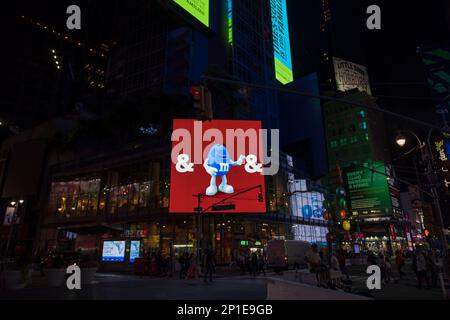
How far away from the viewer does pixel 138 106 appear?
51.8 meters

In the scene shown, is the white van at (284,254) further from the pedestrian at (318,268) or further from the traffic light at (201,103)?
the traffic light at (201,103)

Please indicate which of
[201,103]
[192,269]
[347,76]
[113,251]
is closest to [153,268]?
[192,269]

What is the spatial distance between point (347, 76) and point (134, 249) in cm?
11359

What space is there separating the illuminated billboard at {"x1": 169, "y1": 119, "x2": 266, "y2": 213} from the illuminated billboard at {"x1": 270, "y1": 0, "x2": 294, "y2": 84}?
53904 mm

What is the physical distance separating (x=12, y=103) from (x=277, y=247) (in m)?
73.8

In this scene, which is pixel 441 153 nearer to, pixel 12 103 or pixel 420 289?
pixel 420 289

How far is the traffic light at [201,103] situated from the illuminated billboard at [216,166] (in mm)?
25663

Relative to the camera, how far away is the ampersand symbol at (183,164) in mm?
35312

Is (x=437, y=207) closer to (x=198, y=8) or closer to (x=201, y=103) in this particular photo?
(x=201, y=103)

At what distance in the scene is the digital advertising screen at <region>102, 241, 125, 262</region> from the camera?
93.6ft

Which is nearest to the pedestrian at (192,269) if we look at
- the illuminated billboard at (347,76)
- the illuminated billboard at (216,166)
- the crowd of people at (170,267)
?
the crowd of people at (170,267)

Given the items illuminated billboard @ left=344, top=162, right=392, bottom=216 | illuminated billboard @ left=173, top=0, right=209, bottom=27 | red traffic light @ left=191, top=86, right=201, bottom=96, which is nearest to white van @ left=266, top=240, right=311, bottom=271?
red traffic light @ left=191, top=86, right=201, bottom=96

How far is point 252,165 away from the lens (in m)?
37.4
